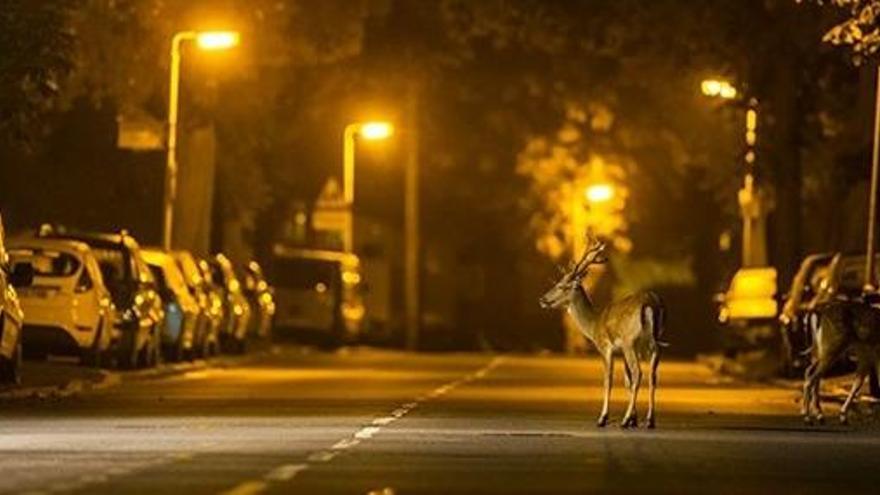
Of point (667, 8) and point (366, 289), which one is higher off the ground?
point (667, 8)

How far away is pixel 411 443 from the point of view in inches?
999

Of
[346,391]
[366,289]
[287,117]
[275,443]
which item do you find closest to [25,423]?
[275,443]

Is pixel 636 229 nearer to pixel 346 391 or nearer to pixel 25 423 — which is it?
pixel 346 391

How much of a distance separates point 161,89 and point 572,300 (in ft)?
102

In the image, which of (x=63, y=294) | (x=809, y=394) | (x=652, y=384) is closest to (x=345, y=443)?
(x=652, y=384)

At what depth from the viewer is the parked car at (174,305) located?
49.8 meters

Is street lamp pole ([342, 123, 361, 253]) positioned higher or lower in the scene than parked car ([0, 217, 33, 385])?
higher

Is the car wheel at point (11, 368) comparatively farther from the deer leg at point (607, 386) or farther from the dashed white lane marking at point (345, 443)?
the dashed white lane marking at point (345, 443)

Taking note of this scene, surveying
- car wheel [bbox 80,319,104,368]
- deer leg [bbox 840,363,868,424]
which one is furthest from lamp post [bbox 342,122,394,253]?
deer leg [bbox 840,363,868,424]

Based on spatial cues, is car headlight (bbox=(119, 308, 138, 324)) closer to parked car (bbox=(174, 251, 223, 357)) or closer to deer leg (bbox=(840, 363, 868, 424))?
parked car (bbox=(174, 251, 223, 357))

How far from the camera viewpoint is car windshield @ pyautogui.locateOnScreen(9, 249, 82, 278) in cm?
4334

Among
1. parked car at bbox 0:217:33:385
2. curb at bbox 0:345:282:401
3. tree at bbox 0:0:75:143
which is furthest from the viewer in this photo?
curb at bbox 0:345:282:401

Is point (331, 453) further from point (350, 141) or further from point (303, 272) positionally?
point (350, 141)

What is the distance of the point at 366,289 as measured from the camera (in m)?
89.3
